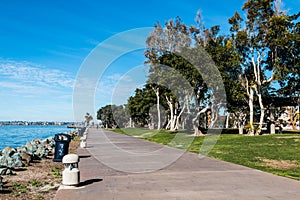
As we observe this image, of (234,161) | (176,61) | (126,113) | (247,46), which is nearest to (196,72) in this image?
(176,61)

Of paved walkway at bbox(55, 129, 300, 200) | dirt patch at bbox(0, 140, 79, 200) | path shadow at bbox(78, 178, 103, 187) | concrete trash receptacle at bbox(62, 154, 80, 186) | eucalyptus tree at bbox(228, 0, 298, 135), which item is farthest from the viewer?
eucalyptus tree at bbox(228, 0, 298, 135)

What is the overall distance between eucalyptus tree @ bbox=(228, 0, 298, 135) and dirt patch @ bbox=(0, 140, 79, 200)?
977 inches

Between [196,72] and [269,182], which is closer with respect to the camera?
[269,182]

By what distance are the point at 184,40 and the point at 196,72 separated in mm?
9505

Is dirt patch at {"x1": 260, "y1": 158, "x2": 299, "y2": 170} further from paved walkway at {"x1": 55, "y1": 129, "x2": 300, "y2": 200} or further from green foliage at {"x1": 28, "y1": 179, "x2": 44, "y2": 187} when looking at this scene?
green foliage at {"x1": 28, "y1": 179, "x2": 44, "y2": 187}

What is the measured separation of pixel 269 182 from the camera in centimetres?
917

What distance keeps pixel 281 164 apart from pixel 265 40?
21553 millimetres

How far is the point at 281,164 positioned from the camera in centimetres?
1307

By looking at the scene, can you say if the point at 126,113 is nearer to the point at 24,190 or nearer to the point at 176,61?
the point at 176,61

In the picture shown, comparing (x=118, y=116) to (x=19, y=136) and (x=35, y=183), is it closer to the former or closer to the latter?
(x=19, y=136)

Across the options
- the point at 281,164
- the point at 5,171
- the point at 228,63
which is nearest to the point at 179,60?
the point at 228,63

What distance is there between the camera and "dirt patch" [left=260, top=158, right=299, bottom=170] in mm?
12305

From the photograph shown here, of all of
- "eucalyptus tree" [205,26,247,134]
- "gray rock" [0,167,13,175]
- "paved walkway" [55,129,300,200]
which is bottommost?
"paved walkway" [55,129,300,200]

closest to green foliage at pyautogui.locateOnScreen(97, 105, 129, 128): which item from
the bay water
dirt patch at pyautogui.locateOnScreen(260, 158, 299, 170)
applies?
the bay water
